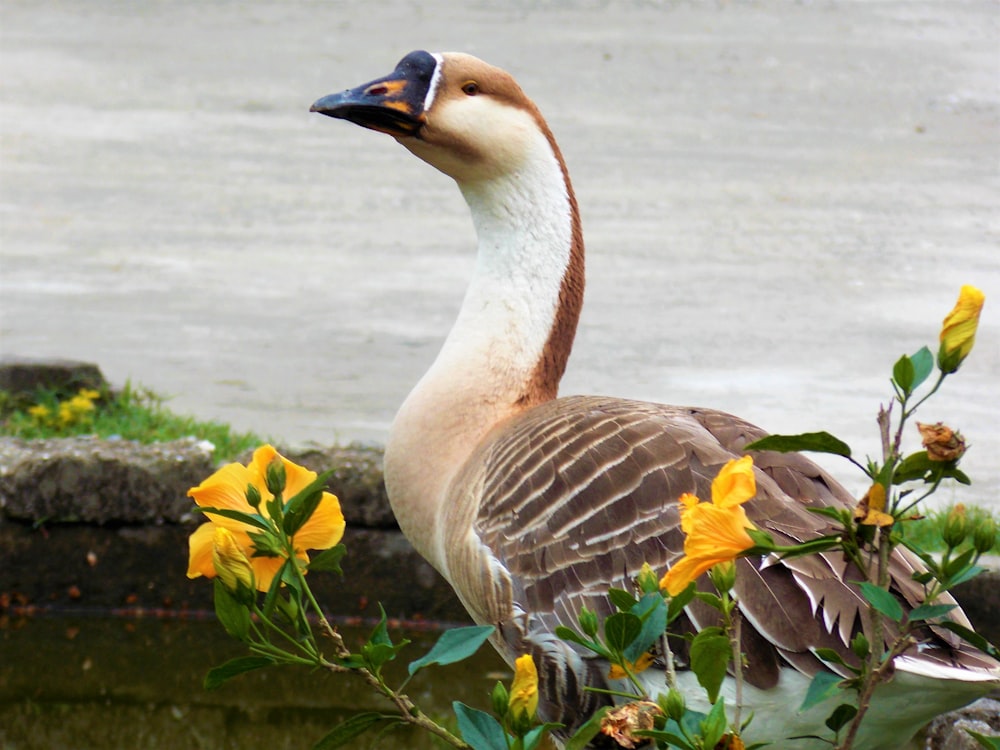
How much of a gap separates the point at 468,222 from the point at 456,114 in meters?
5.42

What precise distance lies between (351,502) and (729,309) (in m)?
3.33

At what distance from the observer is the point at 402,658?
4059 millimetres

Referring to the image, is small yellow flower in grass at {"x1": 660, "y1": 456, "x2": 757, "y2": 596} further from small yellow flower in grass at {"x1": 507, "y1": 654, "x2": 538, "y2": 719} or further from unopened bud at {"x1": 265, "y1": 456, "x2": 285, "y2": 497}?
unopened bud at {"x1": 265, "y1": 456, "x2": 285, "y2": 497}

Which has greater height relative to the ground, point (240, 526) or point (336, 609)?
point (240, 526)

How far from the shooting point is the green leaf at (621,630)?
1391mm

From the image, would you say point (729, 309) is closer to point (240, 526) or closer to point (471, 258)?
point (471, 258)

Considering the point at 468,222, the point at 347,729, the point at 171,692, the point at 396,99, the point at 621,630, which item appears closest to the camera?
the point at 621,630

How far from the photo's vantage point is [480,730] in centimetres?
141

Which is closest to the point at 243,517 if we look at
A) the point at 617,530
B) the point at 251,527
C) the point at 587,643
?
the point at 251,527

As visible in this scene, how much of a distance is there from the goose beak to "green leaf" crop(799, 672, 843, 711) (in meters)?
1.64

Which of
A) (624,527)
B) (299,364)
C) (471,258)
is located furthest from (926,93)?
(624,527)

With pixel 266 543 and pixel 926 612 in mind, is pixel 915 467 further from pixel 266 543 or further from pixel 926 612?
pixel 266 543

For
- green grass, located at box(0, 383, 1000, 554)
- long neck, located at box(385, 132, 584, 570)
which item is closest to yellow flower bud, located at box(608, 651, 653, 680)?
long neck, located at box(385, 132, 584, 570)

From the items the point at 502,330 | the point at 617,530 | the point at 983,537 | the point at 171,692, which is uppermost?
the point at 983,537
